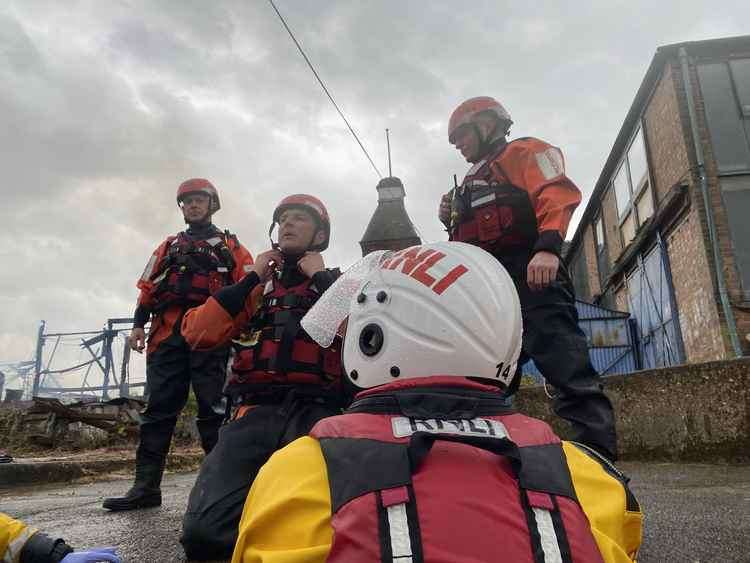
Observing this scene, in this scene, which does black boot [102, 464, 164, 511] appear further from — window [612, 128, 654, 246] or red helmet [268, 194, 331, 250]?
window [612, 128, 654, 246]

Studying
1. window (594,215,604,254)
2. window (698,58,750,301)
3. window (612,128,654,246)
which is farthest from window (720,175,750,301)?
window (594,215,604,254)

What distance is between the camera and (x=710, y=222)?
952 cm

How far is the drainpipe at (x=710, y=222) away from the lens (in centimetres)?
895

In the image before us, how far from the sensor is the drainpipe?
895cm

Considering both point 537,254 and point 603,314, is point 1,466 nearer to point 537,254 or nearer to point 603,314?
point 537,254

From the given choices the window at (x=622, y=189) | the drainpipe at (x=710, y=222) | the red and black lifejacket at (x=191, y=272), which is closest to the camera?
the red and black lifejacket at (x=191, y=272)

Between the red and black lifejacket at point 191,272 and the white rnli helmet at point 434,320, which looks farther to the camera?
the red and black lifejacket at point 191,272

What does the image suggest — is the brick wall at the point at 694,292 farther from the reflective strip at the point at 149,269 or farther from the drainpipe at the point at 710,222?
the reflective strip at the point at 149,269

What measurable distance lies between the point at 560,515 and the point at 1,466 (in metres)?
6.41

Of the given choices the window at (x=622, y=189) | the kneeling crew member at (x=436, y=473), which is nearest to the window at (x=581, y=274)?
the window at (x=622, y=189)

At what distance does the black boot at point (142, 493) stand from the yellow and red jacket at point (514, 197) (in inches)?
93.0

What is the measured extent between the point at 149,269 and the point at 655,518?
3.35m

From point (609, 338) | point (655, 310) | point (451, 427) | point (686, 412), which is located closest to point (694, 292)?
point (655, 310)

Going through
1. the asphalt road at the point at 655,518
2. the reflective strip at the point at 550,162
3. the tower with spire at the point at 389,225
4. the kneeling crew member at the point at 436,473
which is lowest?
the asphalt road at the point at 655,518
